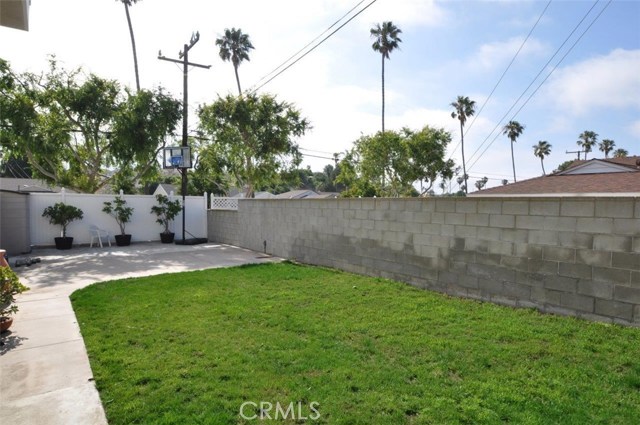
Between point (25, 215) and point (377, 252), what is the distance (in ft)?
33.5

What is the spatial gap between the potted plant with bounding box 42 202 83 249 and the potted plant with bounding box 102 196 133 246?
0.96m

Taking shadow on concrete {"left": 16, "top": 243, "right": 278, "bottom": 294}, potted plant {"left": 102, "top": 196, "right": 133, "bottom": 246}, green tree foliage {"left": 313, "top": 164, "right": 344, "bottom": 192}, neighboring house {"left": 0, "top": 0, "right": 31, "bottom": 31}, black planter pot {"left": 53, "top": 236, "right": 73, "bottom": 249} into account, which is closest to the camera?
neighboring house {"left": 0, "top": 0, "right": 31, "bottom": 31}

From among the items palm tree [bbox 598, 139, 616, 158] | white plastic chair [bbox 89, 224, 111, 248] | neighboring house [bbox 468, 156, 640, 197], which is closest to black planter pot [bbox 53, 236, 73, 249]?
white plastic chair [bbox 89, 224, 111, 248]

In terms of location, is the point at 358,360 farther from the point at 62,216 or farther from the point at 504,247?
the point at 62,216

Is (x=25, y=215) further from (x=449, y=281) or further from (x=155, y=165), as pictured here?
(x=449, y=281)

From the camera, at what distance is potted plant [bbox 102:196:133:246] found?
1184 centimetres

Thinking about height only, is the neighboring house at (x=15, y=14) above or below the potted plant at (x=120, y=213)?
above

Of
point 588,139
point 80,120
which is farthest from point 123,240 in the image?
point 588,139

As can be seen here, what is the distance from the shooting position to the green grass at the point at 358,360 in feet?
7.61

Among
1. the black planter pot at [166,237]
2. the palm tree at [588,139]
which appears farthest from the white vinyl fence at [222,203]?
the palm tree at [588,139]

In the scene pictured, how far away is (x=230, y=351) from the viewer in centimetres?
327

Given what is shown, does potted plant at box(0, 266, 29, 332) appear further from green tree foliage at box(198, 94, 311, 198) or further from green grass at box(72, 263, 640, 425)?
green tree foliage at box(198, 94, 311, 198)

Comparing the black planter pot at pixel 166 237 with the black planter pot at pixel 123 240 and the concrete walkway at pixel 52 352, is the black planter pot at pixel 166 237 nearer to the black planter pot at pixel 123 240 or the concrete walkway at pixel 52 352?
the black planter pot at pixel 123 240

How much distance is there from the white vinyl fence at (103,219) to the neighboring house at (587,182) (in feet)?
34.9
